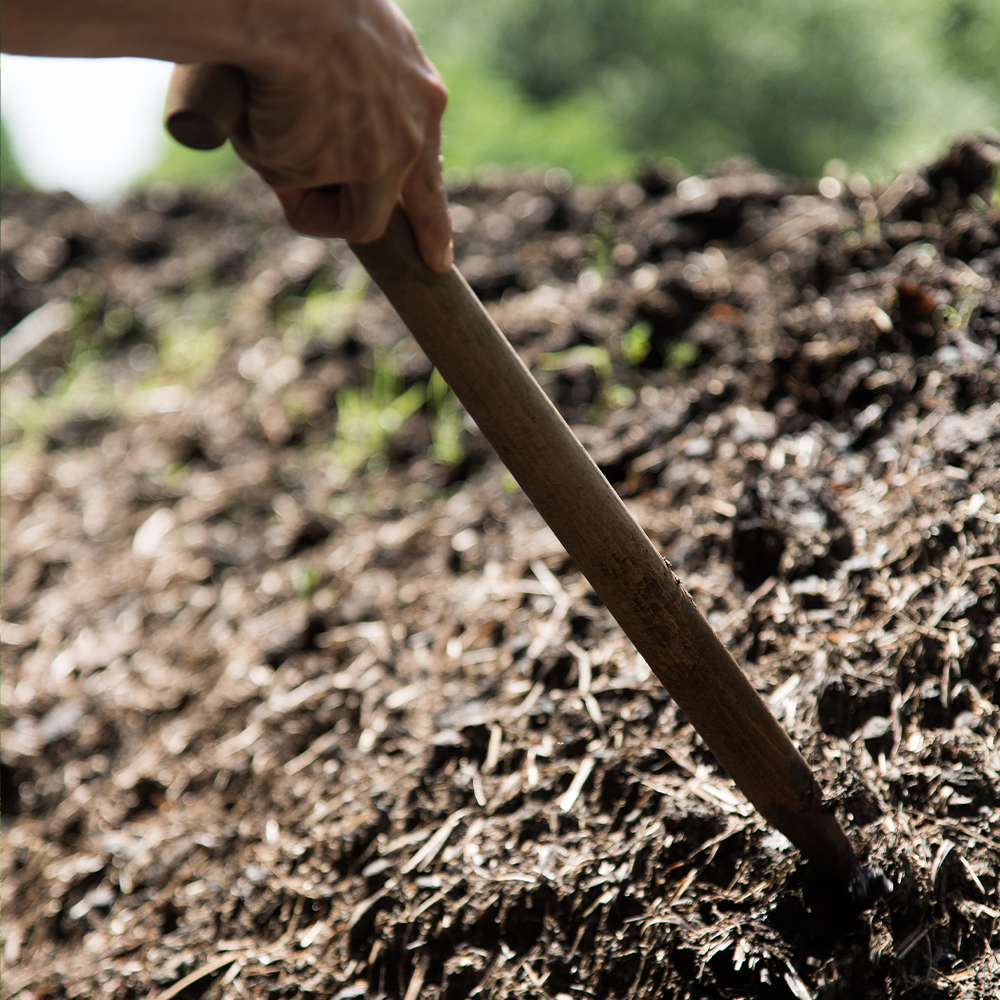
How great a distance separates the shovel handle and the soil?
0.32 meters

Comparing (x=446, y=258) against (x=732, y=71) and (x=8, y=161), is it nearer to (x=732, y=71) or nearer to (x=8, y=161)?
(x=732, y=71)

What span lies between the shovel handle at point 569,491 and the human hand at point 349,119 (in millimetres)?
44

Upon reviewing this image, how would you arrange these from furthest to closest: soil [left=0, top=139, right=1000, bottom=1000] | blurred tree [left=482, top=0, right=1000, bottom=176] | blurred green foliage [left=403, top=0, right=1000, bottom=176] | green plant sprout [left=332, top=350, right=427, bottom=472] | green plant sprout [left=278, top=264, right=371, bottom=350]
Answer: blurred tree [left=482, top=0, right=1000, bottom=176], blurred green foliage [left=403, top=0, right=1000, bottom=176], green plant sprout [left=278, top=264, right=371, bottom=350], green plant sprout [left=332, top=350, right=427, bottom=472], soil [left=0, top=139, right=1000, bottom=1000]

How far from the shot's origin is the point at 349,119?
976 millimetres

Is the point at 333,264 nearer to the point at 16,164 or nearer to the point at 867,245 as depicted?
the point at 867,245

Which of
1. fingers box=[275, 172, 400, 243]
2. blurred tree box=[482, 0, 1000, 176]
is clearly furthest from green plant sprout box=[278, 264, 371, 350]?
blurred tree box=[482, 0, 1000, 176]

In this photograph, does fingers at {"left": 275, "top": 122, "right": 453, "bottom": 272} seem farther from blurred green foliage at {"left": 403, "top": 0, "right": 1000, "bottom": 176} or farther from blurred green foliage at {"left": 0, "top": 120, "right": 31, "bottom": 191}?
blurred green foliage at {"left": 0, "top": 120, "right": 31, "bottom": 191}

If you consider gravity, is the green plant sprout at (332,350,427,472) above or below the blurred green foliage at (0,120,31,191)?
above

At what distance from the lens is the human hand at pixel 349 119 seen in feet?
3.06

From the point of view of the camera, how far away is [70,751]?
83.3 inches

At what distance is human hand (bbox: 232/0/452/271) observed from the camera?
0.93 meters

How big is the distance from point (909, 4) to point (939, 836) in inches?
187

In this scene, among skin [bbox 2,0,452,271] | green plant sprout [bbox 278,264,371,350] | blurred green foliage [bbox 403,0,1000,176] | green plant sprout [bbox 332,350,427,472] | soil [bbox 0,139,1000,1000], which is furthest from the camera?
blurred green foliage [bbox 403,0,1000,176]

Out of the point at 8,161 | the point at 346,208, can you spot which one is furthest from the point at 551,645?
the point at 8,161
